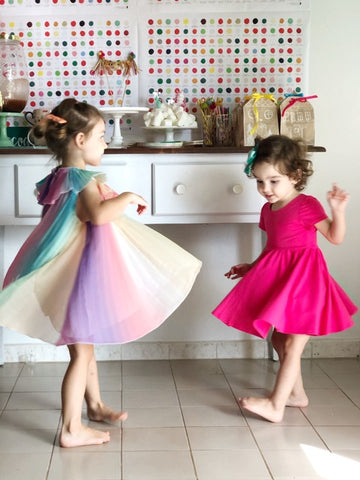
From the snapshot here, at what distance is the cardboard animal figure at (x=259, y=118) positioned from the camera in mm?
2939

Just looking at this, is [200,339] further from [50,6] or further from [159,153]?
[50,6]

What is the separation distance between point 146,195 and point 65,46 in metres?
0.79

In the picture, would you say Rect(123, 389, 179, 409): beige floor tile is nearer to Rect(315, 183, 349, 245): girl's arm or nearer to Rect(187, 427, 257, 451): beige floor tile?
Rect(187, 427, 257, 451): beige floor tile

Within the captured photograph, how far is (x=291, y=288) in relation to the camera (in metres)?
2.55

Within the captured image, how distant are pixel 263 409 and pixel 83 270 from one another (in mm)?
795

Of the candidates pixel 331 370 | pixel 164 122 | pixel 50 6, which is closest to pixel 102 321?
pixel 164 122

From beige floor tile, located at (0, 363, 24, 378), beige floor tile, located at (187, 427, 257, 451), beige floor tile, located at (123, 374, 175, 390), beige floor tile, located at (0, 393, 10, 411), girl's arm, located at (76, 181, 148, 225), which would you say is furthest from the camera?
beige floor tile, located at (0, 363, 24, 378)

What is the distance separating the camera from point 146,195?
113 inches

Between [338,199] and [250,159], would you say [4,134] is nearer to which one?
[250,159]

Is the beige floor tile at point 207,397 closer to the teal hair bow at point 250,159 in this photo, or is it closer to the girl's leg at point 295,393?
the girl's leg at point 295,393

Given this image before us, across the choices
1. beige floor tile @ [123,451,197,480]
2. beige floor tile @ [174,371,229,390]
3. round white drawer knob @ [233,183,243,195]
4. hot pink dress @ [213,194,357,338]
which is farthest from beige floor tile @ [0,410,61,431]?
round white drawer knob @ [233,183,243,195]

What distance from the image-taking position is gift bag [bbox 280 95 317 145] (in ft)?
9.65

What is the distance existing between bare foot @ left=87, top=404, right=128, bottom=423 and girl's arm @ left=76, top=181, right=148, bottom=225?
67 cm
